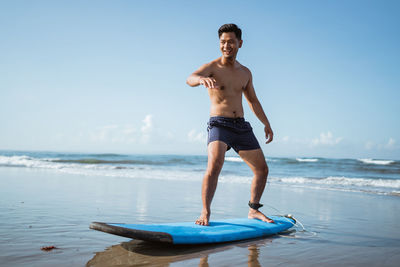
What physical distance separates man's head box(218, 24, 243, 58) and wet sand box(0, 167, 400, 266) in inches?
76.1

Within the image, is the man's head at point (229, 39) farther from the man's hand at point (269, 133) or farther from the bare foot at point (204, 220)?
the bare foot at point (204, 220)

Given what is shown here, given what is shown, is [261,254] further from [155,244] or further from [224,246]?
[155,244]

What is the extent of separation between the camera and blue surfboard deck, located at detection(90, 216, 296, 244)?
263 cm

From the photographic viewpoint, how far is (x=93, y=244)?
2.90 metres

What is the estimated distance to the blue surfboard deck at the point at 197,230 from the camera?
263 centimetres

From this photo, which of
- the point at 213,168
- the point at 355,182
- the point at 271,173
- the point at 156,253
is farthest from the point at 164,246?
the point at 271,173

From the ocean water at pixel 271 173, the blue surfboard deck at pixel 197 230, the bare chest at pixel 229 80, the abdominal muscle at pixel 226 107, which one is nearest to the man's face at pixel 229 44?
the bare chest at pixel 229 80

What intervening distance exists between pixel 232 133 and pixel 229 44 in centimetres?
93

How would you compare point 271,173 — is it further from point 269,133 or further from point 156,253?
point 156,253

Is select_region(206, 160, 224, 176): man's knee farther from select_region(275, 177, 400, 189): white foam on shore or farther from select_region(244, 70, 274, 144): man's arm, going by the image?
select_region(275, 177, 400, 189): white foam on shore

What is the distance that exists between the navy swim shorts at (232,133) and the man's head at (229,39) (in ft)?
2.30

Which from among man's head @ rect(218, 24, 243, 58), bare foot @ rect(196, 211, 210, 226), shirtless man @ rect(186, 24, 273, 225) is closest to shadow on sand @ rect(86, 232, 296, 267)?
bare foot @ rect(196, 211, 210, 226)

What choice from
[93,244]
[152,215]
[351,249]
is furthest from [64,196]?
[351,249]

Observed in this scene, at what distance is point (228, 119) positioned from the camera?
3605 mm
